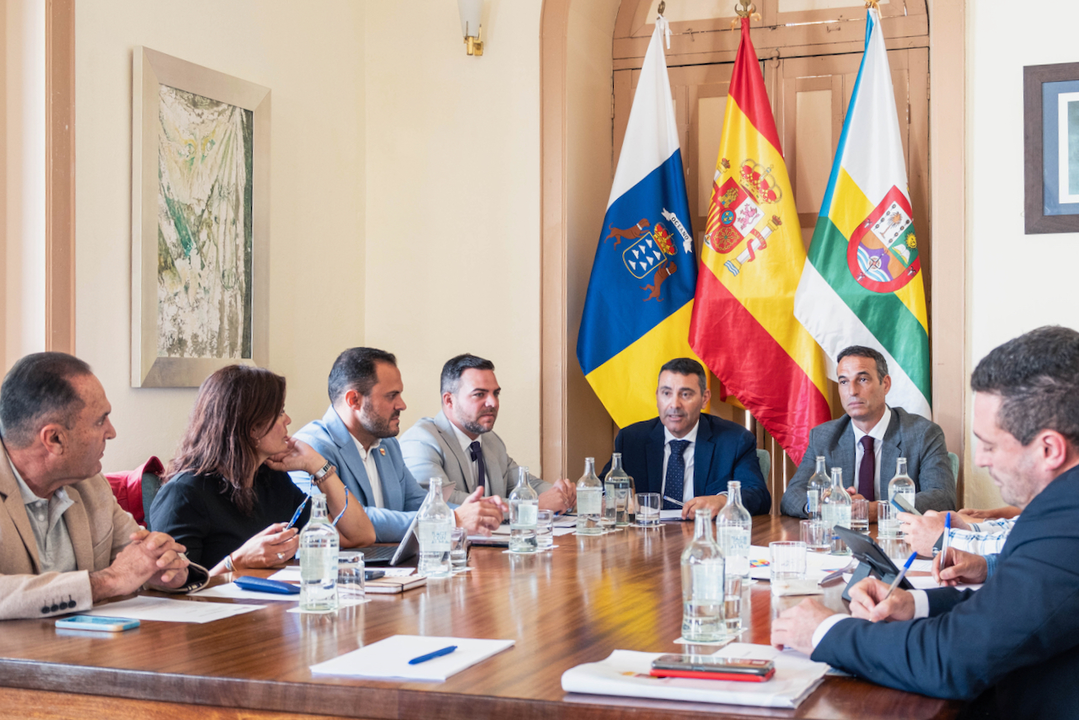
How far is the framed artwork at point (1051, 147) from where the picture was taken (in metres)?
4.37

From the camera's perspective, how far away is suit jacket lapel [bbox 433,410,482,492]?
13.5ft

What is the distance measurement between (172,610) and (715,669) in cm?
110

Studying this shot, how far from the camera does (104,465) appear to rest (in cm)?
359

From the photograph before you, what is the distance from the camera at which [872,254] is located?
4672 millimetres

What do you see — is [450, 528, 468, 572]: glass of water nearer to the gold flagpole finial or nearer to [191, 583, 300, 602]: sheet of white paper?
[191, 583, 300, 602]: sheet of white paper

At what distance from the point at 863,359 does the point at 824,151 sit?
139 centimetres

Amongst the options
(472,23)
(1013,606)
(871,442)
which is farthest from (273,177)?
(1013,606)

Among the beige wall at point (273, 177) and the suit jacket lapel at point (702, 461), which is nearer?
the beige wall at point (273, 177)

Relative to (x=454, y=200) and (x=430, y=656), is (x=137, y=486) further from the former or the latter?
(x=454, y=200)

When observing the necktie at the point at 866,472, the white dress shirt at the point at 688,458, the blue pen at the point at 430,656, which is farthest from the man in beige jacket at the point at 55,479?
the necktie at the point at 866,472

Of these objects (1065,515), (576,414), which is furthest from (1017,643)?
(576,414)

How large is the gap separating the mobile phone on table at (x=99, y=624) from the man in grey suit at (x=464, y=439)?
6.90 ft

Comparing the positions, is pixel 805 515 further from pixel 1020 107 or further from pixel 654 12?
pixel 654 12

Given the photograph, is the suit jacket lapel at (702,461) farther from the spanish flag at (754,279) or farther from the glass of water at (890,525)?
the glass of water at (890,525)
